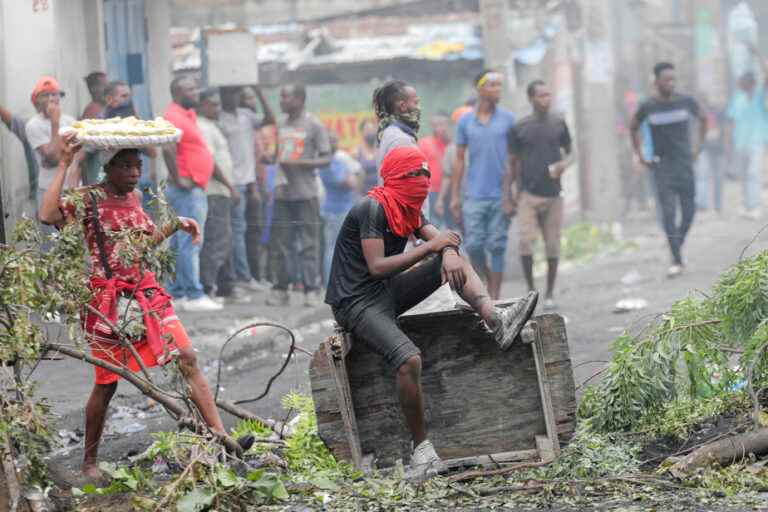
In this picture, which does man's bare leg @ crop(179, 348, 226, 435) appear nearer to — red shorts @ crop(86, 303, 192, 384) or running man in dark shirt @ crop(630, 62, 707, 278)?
red shorts @ crop(86, 303, 192, 384)

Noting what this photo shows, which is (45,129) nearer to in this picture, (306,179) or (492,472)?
(306,179)

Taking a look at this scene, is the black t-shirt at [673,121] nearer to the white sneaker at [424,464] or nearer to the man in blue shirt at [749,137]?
the man in blue shirt at [749,137]

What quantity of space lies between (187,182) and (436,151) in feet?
15.3

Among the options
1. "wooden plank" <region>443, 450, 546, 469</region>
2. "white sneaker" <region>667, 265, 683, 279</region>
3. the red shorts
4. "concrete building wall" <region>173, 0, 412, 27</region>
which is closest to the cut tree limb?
"wooden plank" <region>443, 450, 546, 469</region>

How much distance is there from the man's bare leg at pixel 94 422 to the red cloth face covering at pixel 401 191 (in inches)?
61.2

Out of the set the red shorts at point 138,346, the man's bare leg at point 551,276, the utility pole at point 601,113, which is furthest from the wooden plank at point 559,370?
the utility pole at point 601,113

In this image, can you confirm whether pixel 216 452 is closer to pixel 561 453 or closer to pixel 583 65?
pixel 561 453

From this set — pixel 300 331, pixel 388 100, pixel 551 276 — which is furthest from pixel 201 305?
pixel 388 100

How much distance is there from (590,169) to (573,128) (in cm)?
75

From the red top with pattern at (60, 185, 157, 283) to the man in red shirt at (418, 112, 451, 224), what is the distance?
29.5 ft

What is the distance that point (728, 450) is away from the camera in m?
5.69

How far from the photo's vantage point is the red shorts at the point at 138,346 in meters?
6.13

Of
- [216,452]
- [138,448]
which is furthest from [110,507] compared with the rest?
[138,448]

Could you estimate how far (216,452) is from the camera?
561 centimetres
